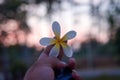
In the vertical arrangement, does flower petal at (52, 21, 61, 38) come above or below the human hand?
above

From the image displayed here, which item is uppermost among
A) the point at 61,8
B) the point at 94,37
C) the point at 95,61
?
the point at 61,8

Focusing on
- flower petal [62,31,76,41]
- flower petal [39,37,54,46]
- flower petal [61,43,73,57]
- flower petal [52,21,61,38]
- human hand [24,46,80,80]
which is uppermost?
flower petal [52,21,61,38]

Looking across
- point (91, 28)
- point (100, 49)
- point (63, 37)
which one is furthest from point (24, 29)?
point (63, 37)

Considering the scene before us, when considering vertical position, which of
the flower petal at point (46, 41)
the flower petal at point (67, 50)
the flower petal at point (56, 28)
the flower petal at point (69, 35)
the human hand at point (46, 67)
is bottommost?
the human hand at point (46, 67)

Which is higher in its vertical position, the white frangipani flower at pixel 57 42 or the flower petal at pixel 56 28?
the flower petal at pixel 56 28

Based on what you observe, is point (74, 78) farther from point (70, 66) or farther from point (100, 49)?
point (100, 49)
